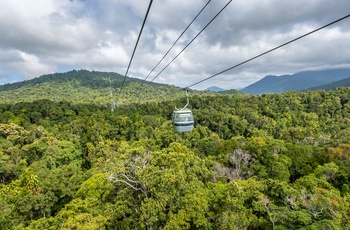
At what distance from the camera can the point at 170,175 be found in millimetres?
16547

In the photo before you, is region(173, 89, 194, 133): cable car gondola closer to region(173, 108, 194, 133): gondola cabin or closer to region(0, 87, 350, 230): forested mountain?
region(173, 108, 194, 133): gondola cabin

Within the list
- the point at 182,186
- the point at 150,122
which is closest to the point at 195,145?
the point at 150,122

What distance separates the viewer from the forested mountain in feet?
54.6

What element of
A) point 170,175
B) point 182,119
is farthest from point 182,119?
point 170,175

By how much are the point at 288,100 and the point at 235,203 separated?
67871 millimetres

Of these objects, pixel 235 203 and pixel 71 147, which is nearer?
pixel 235 203

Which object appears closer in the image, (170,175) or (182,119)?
(182,119)

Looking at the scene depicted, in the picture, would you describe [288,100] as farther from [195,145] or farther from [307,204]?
[307,204]

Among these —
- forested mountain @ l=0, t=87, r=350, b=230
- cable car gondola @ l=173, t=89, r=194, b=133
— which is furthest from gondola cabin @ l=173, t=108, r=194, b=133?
Answer: forested mountain @ l=0, t=87, r=350, b=230

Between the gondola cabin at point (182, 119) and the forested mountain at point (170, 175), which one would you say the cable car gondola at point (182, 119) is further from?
the forested mountain at point (170, 175)

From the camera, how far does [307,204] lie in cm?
1714

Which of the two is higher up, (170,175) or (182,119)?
(182,119)

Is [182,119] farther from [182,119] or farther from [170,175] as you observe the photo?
[170,175]

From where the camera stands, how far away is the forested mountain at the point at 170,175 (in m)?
16.7
